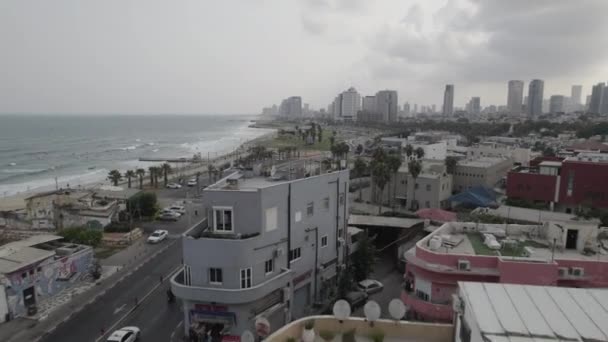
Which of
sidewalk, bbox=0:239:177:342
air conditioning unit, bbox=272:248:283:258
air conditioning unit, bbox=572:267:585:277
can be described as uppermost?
air conditioning unit, bbox=572:267:585:277

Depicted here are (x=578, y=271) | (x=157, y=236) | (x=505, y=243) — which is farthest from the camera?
(x=157, y=236)

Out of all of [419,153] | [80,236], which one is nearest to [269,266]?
[80,236]

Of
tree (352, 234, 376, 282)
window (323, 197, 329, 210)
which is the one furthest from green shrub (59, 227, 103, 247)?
tree (352, 234, 376, 282)

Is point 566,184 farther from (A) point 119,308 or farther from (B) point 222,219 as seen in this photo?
(A) point 119,308

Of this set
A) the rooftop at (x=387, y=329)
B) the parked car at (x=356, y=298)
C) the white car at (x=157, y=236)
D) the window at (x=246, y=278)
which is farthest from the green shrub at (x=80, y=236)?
the rooftop at (x=387, y=329)

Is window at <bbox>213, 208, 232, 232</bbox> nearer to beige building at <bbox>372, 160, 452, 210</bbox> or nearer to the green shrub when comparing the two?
the green shrub

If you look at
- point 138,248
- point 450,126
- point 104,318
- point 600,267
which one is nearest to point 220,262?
point 104,318
